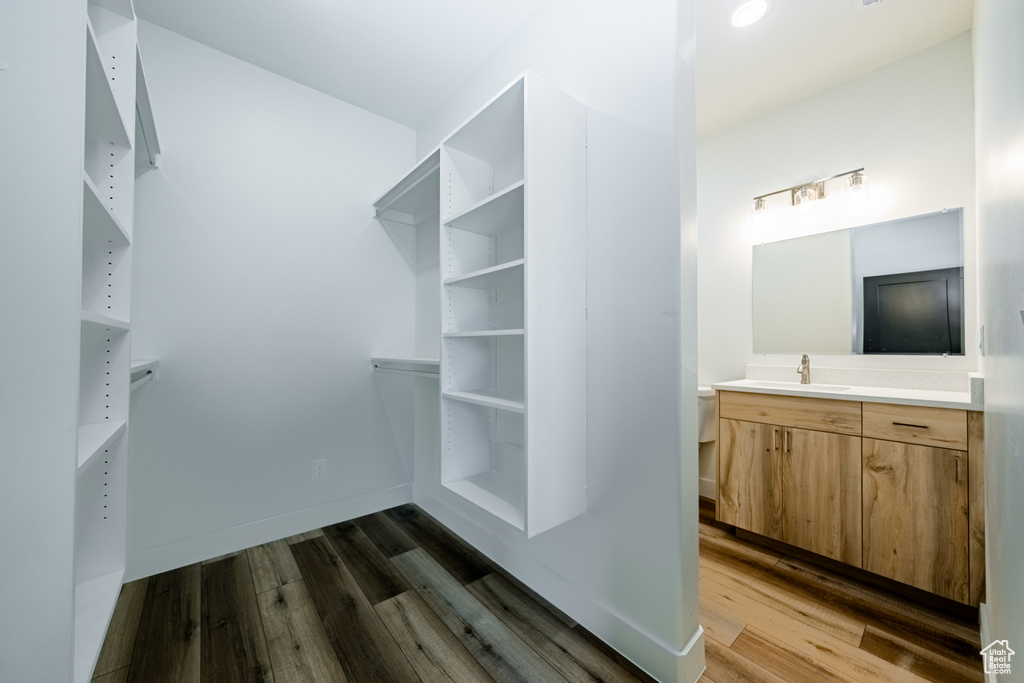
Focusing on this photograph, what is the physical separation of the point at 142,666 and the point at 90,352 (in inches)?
42.9

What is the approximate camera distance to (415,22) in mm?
1916

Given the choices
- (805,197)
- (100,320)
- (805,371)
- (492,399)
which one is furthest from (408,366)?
(805,197)

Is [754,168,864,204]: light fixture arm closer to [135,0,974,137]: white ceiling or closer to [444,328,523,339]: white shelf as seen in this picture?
[135,0,974,137]: white ceiling

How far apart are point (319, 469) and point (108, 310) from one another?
146cm

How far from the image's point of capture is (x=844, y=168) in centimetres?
228

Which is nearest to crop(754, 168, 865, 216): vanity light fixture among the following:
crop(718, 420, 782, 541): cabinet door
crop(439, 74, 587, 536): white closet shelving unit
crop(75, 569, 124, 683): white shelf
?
crop(718, 420, 782, 541): cabinet door

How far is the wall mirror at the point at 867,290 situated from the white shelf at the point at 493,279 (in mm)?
1767

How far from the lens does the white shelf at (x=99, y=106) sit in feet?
3.05

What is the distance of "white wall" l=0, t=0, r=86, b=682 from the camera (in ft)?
2.31

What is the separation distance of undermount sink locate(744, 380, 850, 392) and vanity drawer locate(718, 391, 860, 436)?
0.10 metres

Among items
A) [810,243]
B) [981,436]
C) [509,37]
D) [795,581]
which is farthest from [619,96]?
[795,581]

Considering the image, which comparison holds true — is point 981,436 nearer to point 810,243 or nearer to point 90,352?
point 810,243

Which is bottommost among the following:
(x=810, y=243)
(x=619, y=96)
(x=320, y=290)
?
(x=320, y=290)

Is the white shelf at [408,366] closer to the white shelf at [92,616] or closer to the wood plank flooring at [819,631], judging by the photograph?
the white shelf at [92,616]
